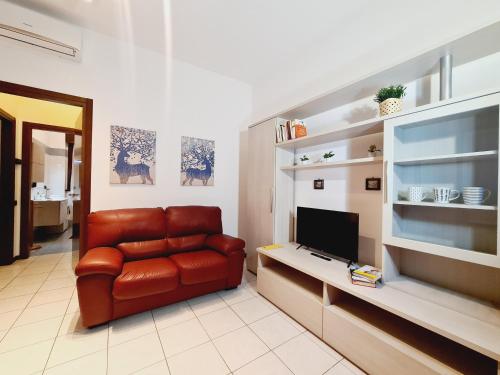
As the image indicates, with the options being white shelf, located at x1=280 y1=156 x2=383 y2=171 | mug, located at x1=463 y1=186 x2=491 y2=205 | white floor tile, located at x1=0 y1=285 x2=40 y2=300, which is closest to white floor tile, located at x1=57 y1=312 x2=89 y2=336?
white floor tile, located at x1=0 y1=285 x2=40 y2=300

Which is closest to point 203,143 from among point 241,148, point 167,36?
point 241,148

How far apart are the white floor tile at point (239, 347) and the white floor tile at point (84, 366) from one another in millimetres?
767

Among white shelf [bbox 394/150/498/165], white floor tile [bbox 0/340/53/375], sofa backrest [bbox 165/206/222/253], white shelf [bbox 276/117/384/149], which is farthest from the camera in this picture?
sofa backrest [bbox 165/206/222/253]

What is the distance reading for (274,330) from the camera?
1.79 metres

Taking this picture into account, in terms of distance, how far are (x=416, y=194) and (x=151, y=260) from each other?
244 cm

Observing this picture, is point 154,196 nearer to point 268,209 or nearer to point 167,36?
point 268,209

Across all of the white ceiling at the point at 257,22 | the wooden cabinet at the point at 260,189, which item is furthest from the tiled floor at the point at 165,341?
the white ceiling at the point at 257,22

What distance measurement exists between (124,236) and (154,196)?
0.73 m

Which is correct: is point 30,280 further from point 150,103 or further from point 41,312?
point 150,103

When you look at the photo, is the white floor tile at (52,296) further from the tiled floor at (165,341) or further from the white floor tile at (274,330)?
the white floor tile at (274,330)

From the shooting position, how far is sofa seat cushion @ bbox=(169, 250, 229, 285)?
2.00 meters

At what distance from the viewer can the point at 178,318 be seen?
75.4 inches

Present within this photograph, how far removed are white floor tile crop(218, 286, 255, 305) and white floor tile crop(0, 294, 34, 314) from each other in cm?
191

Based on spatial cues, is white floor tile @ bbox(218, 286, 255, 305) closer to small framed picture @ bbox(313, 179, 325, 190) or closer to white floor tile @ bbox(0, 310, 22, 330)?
small framed picture @ bbox(313, 179, 325, 190)
